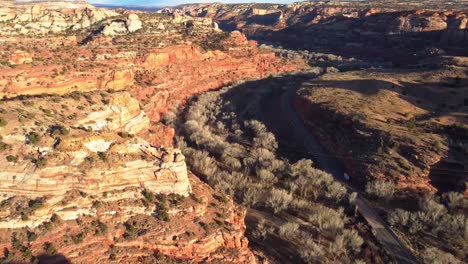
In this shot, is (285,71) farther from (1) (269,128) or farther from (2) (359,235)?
(2) (359,235)

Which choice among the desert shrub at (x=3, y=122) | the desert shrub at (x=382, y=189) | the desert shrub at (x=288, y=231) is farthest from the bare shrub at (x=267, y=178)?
the desert shrub at (x=3, y=122)

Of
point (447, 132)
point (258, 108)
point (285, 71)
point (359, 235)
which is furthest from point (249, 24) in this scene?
point (359, 235)

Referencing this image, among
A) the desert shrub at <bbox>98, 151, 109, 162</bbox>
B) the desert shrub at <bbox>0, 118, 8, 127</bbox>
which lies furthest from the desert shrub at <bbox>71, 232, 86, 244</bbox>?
the desert shrub at <bbox>0, 118, 8, 127</bbox>

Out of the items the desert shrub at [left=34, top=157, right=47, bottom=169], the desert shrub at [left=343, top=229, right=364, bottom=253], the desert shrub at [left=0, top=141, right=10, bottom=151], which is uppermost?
the desert shrub at [left=0, top=141, right=10, bottom=151]

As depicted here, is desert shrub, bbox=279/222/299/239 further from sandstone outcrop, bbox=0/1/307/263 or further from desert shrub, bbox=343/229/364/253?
sandstone outcrop, bbox=0/1/307/263

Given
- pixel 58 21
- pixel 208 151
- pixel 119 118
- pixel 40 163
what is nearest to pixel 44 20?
pixel 58 21
